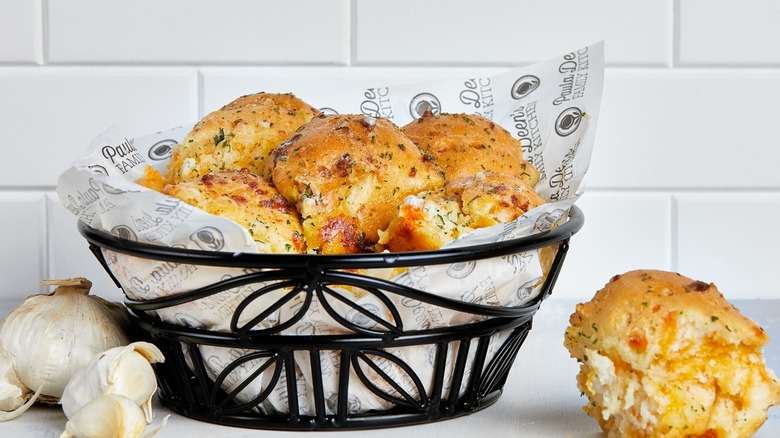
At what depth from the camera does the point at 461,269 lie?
818mm

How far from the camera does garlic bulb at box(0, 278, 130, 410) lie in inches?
37.1

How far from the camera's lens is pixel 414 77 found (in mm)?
1530

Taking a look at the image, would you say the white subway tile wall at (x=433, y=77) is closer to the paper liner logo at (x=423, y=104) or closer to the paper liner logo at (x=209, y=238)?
the paper liner logo at (x=423, y=104)

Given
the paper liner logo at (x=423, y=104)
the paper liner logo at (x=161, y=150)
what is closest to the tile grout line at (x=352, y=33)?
the paper liner logo at (x=423, y=104)

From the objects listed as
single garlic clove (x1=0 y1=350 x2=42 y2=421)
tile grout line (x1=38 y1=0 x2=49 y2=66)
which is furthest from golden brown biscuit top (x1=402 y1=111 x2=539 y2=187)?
tile grout line (x1=38 y1=0 x2=49 y2=66)

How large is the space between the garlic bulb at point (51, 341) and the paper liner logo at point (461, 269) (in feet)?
1.21

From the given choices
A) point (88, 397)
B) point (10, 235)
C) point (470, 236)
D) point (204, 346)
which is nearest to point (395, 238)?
point (470, 236)

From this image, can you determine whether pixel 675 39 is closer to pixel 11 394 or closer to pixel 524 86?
pixel 524 86

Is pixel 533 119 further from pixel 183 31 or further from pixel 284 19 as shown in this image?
pixel 183 31

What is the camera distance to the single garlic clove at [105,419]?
0.83 metres

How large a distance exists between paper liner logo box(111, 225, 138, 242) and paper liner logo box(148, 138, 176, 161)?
0.29 m

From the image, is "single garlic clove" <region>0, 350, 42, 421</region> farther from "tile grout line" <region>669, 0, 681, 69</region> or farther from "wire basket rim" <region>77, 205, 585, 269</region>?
"tile grout line" <region>669, 0, 681, 69</region>

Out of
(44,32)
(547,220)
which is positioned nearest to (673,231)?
(547,220)

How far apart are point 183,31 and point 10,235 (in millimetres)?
417
